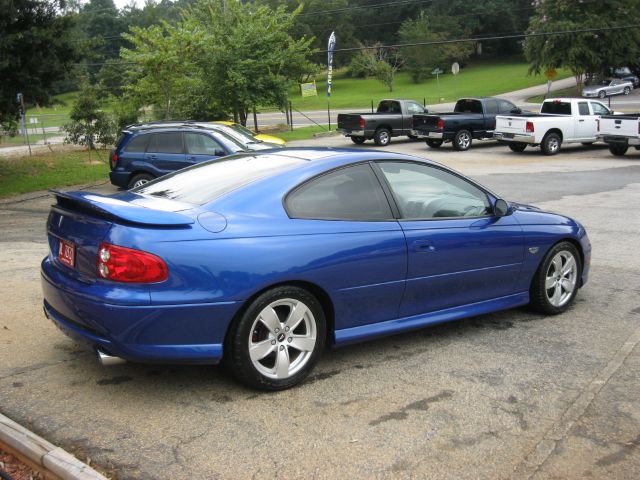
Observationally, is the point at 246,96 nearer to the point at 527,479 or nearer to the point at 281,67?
the point at 281,67

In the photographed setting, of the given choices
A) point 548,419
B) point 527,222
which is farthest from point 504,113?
point 548,419

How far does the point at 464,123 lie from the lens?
84.1 feet

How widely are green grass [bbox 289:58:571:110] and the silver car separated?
10553mm

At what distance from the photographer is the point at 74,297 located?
4.08m

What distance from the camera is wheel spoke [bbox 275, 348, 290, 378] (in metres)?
4.28

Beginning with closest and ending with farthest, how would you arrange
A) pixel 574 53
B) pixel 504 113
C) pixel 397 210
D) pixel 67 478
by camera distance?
pixel 67 478, pixel 397 210, pixel 504 113, pixel 574 53

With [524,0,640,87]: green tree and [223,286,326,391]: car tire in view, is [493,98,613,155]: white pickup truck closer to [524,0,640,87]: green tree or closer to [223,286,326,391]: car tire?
[223,286,326,391]: car tire

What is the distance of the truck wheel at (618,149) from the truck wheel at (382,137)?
29.3ft

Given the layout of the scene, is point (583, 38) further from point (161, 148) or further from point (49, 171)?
point (161, 148)

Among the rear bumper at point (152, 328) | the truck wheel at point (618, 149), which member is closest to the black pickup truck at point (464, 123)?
the truck wheel at point (618, 149)

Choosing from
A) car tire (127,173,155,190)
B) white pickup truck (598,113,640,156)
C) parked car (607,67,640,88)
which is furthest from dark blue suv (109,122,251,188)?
parked car (607,67,640,88)

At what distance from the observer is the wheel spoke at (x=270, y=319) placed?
4.18 meters

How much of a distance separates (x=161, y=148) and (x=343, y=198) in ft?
35.8

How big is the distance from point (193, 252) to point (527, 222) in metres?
3.02
